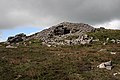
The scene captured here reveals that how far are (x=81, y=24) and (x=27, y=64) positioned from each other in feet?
281

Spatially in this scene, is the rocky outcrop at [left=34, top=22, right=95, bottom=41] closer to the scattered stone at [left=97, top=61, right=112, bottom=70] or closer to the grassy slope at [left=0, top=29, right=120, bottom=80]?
the grassy slope at [left=0, top=29, right=120, bottom=80]

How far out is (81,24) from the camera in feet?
398

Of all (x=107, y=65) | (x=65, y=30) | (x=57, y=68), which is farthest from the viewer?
(x=65, y=30)

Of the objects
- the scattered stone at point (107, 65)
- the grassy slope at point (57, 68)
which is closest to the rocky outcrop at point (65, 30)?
the grassy slope at point (57, 68)

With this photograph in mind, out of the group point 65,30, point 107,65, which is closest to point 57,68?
point 107,65

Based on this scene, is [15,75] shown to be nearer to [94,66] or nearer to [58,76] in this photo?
[58,76]

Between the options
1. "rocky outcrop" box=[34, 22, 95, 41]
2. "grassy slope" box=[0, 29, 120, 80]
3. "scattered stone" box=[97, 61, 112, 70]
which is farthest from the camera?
"rocky outcrop" box=[34, 22, 95, 41]

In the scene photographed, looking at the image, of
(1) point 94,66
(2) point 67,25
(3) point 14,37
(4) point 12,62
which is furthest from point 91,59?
(2) point 67,25

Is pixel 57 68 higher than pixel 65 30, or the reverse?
pixel 65 30

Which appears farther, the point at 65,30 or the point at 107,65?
the point at 65,30

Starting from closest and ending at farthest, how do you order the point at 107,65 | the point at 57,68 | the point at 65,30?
the point at 57,68
the point at 107,65
the point at 65,30

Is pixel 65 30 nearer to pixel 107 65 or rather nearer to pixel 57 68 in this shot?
pixel 107 65

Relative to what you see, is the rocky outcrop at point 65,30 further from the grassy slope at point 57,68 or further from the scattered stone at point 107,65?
the scattered stone at point 107,65

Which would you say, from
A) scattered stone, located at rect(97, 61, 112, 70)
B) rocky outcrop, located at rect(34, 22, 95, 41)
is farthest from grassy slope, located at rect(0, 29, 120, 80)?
rocky outcrop, located at rect(34, 22, 95, 41)
